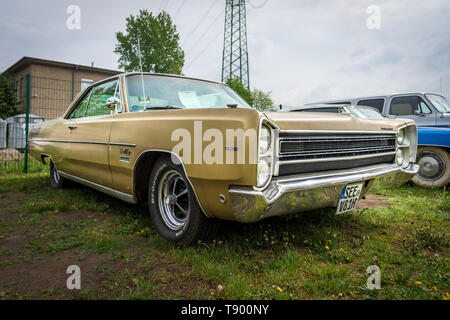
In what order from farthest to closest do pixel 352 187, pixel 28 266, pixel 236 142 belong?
pixel 352 187 < pixel 28 266 < pixel 236 142

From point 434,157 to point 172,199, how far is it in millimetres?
4658

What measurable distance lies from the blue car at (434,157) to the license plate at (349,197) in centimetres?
341

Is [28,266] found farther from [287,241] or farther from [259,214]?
[287,241]

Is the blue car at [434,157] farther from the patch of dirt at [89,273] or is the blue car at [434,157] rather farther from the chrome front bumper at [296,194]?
the patch of dirt at [89,273]

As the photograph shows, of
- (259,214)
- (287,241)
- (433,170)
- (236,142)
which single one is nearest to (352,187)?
(287,241)

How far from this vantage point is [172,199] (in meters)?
2.49

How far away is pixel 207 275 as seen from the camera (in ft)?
6.41

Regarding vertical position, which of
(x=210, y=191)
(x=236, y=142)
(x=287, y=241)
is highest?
(x=236, y=142)

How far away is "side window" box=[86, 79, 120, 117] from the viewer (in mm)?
3276

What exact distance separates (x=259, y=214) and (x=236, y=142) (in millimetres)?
450

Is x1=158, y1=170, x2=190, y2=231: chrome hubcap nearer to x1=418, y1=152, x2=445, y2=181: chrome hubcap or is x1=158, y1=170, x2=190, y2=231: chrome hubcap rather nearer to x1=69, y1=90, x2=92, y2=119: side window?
x1=69, y1=90, x2=92, y2=119: side window

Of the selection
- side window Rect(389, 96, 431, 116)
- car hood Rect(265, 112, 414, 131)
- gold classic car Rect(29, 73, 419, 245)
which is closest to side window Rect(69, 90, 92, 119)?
gold classic car Rect(29, 73, 419, 245)
